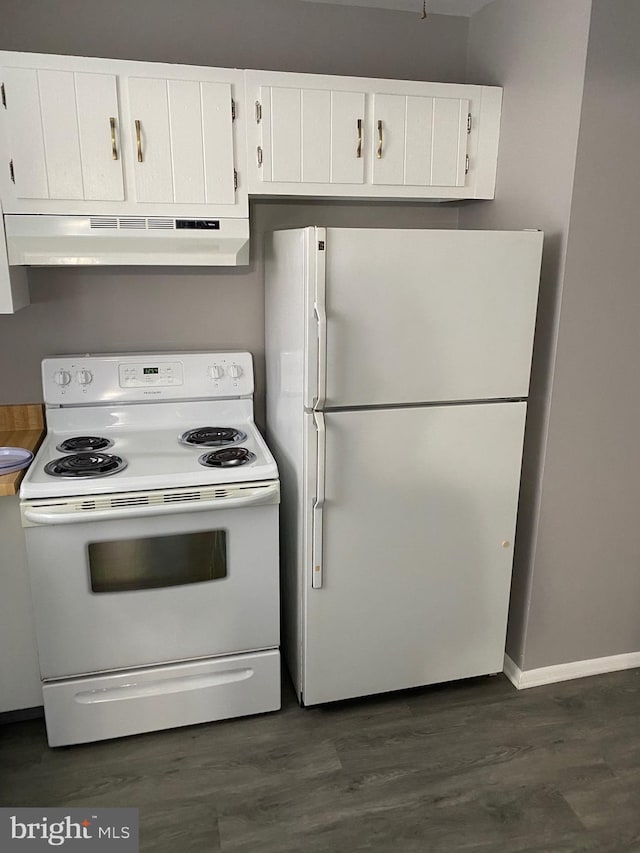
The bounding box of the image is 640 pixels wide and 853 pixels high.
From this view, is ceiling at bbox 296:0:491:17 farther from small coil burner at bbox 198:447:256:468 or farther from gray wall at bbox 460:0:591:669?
small coil burner at bbox 198:447:256:468

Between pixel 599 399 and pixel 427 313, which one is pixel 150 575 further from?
pixel 599 399

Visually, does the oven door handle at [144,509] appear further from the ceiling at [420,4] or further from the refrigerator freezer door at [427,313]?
the ceiling at [420,4]

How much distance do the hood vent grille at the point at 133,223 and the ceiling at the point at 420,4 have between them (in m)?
0.99

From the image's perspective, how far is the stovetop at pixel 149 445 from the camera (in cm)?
206

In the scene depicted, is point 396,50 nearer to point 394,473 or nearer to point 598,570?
point 394,473

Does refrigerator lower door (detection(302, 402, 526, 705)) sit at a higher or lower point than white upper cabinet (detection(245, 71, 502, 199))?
lower

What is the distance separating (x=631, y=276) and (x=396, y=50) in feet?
3.98

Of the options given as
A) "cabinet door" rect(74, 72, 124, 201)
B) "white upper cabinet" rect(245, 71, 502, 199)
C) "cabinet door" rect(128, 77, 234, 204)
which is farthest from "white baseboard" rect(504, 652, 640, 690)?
"cabinet door" rect(74, 72, 124, 201)

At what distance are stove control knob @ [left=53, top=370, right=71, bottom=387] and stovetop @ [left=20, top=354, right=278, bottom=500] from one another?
0.02 meters

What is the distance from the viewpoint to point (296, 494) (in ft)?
7.48

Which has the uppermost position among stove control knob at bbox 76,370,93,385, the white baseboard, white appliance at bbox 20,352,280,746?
stove control knob at bbox 76,370,93,385

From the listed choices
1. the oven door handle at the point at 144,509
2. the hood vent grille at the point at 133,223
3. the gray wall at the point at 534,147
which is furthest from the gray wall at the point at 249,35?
the oven door handle at the point at 144,509

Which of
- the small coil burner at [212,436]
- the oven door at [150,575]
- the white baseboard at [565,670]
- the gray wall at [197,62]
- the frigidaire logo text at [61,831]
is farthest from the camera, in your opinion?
the white baseboard at [565,670]

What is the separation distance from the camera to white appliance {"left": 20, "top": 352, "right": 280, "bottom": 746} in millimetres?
2055
